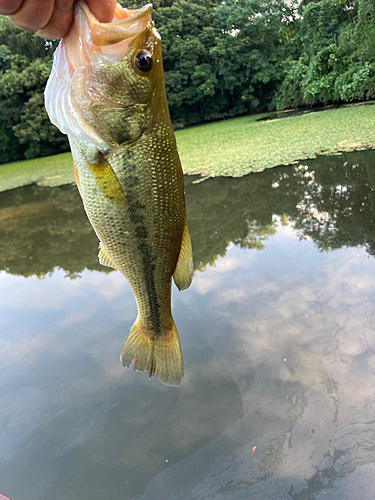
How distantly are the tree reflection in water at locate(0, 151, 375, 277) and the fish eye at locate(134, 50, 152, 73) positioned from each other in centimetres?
328

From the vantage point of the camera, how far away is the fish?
951 millimetres

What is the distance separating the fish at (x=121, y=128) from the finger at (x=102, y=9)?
0.02 meters

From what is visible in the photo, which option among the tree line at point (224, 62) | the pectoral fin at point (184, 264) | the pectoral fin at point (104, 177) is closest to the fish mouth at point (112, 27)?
the pectoral fin at point (104, 177)

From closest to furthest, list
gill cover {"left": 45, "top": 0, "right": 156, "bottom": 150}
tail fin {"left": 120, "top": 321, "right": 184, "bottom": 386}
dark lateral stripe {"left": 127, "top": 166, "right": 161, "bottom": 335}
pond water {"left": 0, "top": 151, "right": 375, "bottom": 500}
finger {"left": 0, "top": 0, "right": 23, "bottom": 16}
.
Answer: finger {"left": 0, "top": 0, "right": 23, "bottom": 16}, gill cover {"left": 45, "top": 0, "right": 156, "bottom": 150}, dark lateral stripe {"left": 127, "top": 166, "right": 161, "bottom": 335}, tail fin {"left": 120, "top": 321, "right": 184, "bottom": 386}, pond water {"left": 0, "top": 151, "right": 375, "bottom": 500}

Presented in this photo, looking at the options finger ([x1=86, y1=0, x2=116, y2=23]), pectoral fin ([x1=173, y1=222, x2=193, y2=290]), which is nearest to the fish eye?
finger ([x1=86, y1=0, x2=116, y2=23])

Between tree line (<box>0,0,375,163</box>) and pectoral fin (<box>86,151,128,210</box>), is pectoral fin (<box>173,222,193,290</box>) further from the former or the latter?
tree line (<box>0,0,375,163</box>)

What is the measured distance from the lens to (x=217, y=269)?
4.03 meters

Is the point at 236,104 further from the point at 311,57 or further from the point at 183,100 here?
the point at 311,57

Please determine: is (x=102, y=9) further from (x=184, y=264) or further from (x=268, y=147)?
(x=268, y=147)

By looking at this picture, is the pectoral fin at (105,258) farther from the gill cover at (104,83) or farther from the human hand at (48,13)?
the human hand at (48,13)

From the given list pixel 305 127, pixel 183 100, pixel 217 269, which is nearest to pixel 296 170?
pixel 217 269

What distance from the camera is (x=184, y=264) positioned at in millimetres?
1221

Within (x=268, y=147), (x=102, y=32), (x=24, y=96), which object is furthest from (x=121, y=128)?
(x=24, y=96)

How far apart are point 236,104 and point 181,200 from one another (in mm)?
22502
